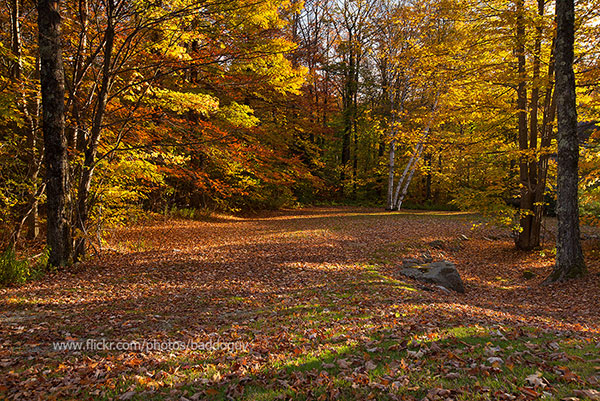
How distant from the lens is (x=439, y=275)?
837 centimetres

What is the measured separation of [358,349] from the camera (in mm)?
4277

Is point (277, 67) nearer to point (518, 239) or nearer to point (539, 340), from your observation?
point (518, 239)

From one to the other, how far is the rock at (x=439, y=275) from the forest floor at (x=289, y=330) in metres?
0.32

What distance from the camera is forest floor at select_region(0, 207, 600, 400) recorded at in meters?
3.36

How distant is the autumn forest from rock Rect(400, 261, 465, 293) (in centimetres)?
5

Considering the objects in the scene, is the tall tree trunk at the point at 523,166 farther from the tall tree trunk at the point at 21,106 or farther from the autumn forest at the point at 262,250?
the tall tree trunk at the point at 21,106

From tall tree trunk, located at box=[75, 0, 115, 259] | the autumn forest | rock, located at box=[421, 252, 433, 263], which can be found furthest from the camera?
rock, located at box=[421, 252, 433, 263]

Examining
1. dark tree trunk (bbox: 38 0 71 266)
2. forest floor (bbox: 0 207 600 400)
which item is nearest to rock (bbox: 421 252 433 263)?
forest floor (bbox: 0 207 600 400)

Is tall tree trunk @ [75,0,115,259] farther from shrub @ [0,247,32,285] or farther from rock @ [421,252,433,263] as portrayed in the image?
rock @ [421,252,433,263]

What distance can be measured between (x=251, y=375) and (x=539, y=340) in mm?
3544

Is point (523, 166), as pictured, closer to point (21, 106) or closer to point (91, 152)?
point (91, 152)

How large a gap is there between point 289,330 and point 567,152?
7.28 meters

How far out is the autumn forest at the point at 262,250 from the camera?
3688 millimetres

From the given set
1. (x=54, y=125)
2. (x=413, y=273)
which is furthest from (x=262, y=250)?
(x=54, y=125)
